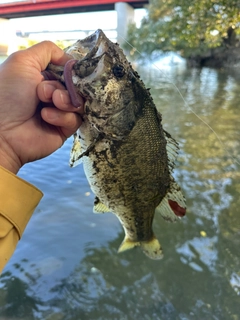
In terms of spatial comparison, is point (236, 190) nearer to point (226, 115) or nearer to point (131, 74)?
point (131, 74)

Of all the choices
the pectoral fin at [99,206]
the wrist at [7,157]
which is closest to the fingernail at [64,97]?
the wrist at [7,157]

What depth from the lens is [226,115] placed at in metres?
10.4

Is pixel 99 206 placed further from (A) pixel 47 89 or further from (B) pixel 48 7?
(B) pixel 48 7

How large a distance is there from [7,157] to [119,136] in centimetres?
72

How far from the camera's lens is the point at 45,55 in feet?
6.20

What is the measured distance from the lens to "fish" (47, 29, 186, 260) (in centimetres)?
180

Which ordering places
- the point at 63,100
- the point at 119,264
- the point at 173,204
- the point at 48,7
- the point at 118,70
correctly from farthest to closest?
the point at 48,7
the point at 119,264
the point at 173,204
the point at 118,70
the point at 63,100

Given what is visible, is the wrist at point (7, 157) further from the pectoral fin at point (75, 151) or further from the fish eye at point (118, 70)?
the fish eye at point (118, 70)

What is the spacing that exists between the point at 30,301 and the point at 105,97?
2.46 m

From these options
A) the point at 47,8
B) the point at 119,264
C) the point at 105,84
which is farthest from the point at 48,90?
the point at 47,8

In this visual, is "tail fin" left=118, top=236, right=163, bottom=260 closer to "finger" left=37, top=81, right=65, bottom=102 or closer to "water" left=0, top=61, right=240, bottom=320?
"water" left=0, top=61, right=240, bottom=320

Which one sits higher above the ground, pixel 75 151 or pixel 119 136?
pixel 119 136

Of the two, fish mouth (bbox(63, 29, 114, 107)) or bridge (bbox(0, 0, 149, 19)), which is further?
bridge (bbox(0, 0, 149, 19))

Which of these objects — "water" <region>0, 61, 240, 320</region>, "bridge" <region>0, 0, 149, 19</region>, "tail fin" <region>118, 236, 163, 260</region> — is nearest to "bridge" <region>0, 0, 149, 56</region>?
"bridge" <region>0, 0, 149, 19</region>
